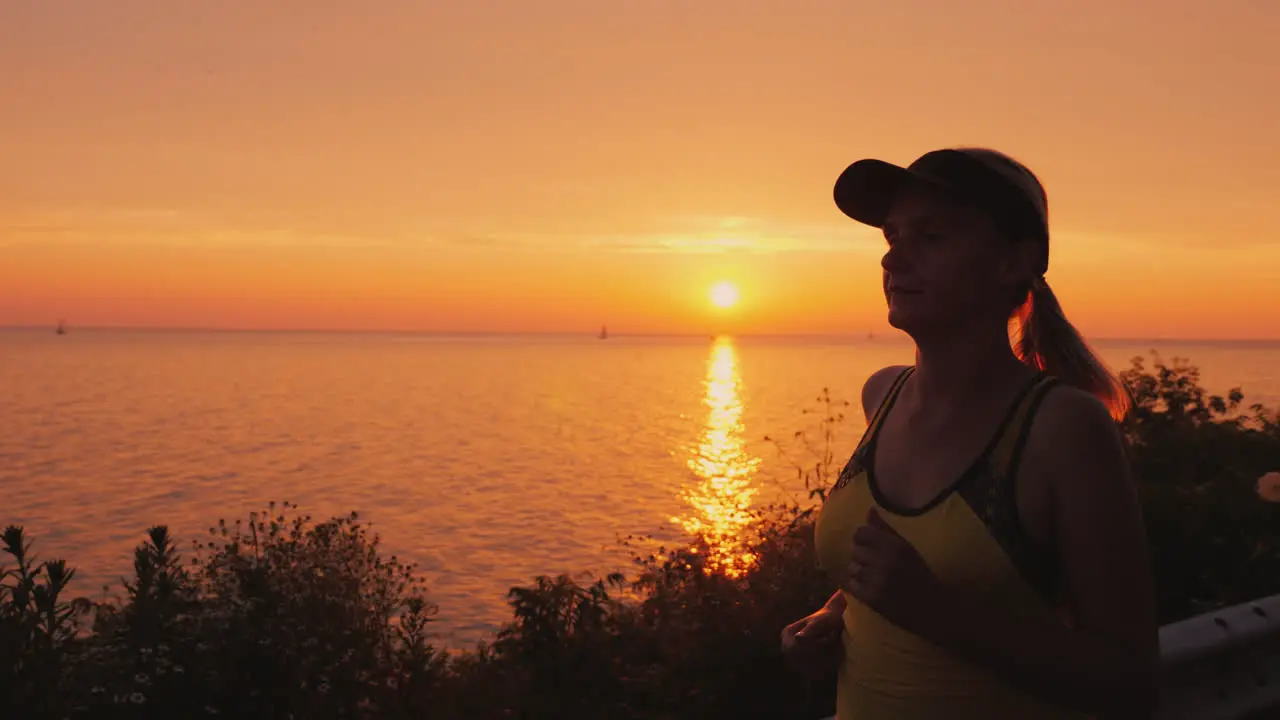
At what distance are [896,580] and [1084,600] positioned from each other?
1.22 feet

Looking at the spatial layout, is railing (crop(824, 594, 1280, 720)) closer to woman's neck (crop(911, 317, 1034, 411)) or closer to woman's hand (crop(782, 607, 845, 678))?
woman's hand (crop(782, 607, 845, 678))

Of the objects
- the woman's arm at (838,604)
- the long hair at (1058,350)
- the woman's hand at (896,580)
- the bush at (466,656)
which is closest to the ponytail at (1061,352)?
the long hair at (1058,350)

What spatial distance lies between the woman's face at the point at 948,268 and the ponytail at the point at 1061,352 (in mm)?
184

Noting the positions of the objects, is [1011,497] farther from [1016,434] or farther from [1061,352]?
[1061,352]

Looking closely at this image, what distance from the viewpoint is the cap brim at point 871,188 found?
2.25 meters

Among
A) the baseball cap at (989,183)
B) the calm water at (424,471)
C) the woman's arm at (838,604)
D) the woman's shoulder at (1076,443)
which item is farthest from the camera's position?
the calm water at (424,471)

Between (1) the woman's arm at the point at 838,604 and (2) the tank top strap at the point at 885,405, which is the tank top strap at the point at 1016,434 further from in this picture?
→ (1) the woman's arm at the point at 838,604

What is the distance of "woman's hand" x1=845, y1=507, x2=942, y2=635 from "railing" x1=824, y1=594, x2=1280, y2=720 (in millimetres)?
2700

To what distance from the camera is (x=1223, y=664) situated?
4.32 meters

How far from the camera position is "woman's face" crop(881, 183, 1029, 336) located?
2115 millimetres

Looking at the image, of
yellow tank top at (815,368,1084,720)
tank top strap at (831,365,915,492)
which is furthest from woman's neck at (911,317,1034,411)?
tank top strap at (831,365,915,492)

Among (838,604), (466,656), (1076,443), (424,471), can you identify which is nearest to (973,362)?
(1076,443)

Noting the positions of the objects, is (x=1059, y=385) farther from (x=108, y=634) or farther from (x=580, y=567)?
(x=580, y=567)

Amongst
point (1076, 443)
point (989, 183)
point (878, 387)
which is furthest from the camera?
point (878, 387)
